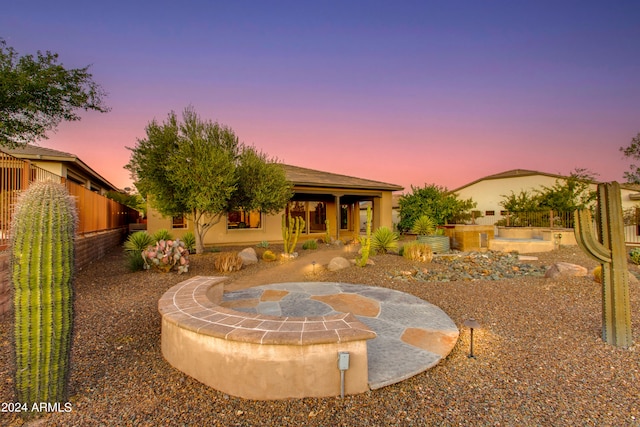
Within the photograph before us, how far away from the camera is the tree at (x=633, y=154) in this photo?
18136mm

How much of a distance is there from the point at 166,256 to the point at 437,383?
6.30 meters

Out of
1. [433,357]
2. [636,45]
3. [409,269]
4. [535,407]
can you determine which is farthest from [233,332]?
[636,45]

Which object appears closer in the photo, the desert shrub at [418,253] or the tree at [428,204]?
the desert shrub at [418,253]

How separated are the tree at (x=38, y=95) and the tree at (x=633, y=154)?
29.4m

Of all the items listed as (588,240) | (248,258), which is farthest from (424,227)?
(588,240)

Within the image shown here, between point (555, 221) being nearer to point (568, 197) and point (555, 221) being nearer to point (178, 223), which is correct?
point (568, 197)

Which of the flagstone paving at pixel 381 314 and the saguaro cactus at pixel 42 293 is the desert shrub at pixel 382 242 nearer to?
the flagstone paving at pixel 381 314

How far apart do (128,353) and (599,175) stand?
89.5ft

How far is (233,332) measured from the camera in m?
2.28

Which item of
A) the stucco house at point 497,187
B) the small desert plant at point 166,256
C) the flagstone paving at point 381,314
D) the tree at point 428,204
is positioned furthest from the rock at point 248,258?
the stucco house at point 497,187

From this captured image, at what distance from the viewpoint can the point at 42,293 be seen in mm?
1919

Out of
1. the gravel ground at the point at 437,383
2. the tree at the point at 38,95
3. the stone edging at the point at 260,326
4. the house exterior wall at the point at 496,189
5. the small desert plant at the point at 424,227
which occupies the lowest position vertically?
the gravel ground at the point at 437,383

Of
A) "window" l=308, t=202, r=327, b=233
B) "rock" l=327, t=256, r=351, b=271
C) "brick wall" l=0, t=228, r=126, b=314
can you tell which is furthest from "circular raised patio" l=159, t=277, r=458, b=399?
"window" l=308, t=202, r=327, b=233

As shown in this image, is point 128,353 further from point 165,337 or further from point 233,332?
point 233,332
